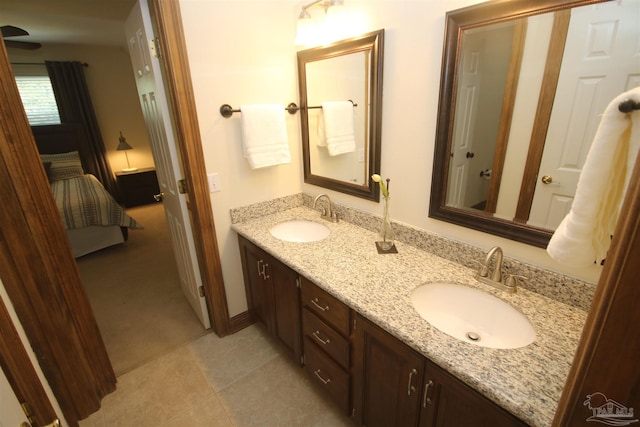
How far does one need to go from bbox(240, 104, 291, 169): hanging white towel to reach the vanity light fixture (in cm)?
40

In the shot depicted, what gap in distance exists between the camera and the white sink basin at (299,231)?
1.88 m

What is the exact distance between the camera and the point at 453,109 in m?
1.22

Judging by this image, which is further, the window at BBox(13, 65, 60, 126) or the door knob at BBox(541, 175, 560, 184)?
the window at BBox(13, 65, 60, 126)

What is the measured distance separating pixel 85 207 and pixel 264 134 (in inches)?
103

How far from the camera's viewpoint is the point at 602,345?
45 cm

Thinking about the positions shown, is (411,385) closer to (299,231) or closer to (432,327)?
(432,327)

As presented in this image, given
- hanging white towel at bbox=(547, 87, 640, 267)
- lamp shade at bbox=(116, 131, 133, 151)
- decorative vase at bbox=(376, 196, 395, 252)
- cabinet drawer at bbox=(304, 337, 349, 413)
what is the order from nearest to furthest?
hanging white towel at bbox=(547, 87, 640, 267) → cabinet drawer at bbox=(304, 337, 349, 413) → decorative vase at bbox=(376, 196, 395, 252) → lamp shade at bbox=(116, 131, 133, 151)

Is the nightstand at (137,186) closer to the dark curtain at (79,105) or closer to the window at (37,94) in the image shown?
the dark curtain at (79,105)

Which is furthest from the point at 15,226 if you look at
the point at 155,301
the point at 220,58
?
the point at 155,301

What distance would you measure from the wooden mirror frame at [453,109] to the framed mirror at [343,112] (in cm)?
34

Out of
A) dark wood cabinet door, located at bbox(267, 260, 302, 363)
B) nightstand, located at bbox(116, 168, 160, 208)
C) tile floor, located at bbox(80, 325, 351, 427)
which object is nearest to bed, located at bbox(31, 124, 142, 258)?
nightstand, located at bbox(116, 168, 160, 208)

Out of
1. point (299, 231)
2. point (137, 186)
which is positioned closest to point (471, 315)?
point (299, 231)

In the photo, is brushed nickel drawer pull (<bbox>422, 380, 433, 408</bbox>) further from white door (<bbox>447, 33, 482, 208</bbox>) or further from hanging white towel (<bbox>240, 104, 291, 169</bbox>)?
hanging white towel (<bbox>240, 104, 291, 169</bbox>)

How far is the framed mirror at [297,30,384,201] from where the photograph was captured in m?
1.51
